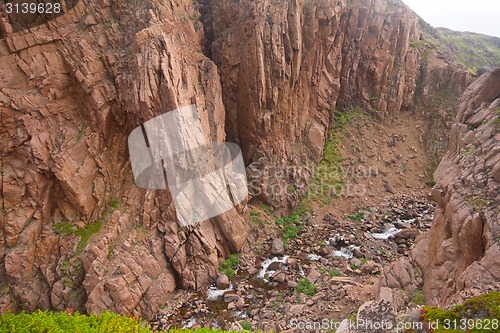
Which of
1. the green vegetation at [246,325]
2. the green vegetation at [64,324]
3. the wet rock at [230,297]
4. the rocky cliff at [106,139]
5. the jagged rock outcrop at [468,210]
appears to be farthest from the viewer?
the wet rock at [230,297]

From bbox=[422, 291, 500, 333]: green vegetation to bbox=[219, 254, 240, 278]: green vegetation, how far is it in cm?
1462

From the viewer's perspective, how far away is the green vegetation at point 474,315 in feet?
23.9

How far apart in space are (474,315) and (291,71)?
2355cm

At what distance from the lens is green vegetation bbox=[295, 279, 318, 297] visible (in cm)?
1884

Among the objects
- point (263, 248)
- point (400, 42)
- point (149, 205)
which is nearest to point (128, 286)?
point (149, 205)

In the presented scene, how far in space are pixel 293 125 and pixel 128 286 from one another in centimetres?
1876

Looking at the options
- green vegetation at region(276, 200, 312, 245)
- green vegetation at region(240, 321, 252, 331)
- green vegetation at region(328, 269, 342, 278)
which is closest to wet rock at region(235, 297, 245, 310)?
green vegetation at region(240, 321, 252, 331)

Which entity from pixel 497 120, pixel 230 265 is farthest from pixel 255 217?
pixel 497 120

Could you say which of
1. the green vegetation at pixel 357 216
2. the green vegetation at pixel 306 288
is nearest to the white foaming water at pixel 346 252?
the green vegetation at pixel 357 216

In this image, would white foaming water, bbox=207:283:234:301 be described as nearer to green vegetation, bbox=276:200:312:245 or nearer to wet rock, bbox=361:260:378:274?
green vegetation, bbox=276:200:312:245

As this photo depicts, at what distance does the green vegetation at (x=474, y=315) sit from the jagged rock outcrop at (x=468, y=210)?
2.31 metres

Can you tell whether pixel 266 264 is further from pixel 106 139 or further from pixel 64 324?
pixel 64 324

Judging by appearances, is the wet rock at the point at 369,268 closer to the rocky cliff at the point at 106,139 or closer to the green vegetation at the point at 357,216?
the green vegetation at the point at 357,216

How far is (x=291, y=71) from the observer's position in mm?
28094
